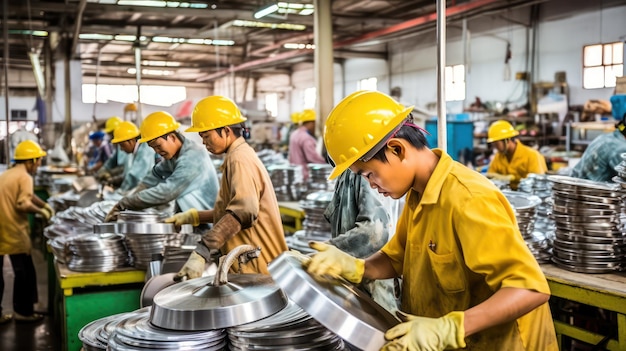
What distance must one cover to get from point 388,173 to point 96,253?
323 cm

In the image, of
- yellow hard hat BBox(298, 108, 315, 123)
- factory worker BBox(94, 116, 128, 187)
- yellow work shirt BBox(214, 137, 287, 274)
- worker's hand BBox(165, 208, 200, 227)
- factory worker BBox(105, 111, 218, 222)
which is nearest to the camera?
yellow work shirt BBox(214, 137, 287, 274)

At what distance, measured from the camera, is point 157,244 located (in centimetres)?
456

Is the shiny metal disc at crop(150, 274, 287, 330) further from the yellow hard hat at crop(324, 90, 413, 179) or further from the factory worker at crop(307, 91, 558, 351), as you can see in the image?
the yellow hard hat at crop(324, 90, 413, 179)

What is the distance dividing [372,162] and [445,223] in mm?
296

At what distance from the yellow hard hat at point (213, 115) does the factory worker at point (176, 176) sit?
867 millimetres

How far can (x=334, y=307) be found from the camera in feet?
5.80

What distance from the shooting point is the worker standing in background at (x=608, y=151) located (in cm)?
536

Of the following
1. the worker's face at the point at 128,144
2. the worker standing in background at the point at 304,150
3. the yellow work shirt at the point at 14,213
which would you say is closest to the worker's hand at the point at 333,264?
the worker's face at the point at 128,144

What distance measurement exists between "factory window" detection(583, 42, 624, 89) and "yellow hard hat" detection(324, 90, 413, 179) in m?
12.3

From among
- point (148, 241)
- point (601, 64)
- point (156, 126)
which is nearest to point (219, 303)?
point (148, 241)

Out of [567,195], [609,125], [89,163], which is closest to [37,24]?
[89,163]

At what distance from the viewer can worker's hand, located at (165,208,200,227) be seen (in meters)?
4.51

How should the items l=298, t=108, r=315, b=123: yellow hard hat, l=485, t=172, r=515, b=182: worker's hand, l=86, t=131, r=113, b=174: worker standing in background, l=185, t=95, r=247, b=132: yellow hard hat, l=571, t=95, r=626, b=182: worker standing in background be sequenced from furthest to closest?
l=86, t=131, r=113, b=174: worker standing in background → l=298, t=108, r=315, b=123: yellow hard hat → l=485, t=172, r=515, b=182: worker's hand → l=571, t=95, r=626, b=182: worker standing in background → l=185, t=95, r=247, b=132: yellow hard hat

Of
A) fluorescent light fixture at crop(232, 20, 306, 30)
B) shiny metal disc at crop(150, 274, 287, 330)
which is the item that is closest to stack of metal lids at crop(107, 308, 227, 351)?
shiny metal disc at crop(150, 274, 287, 330)
